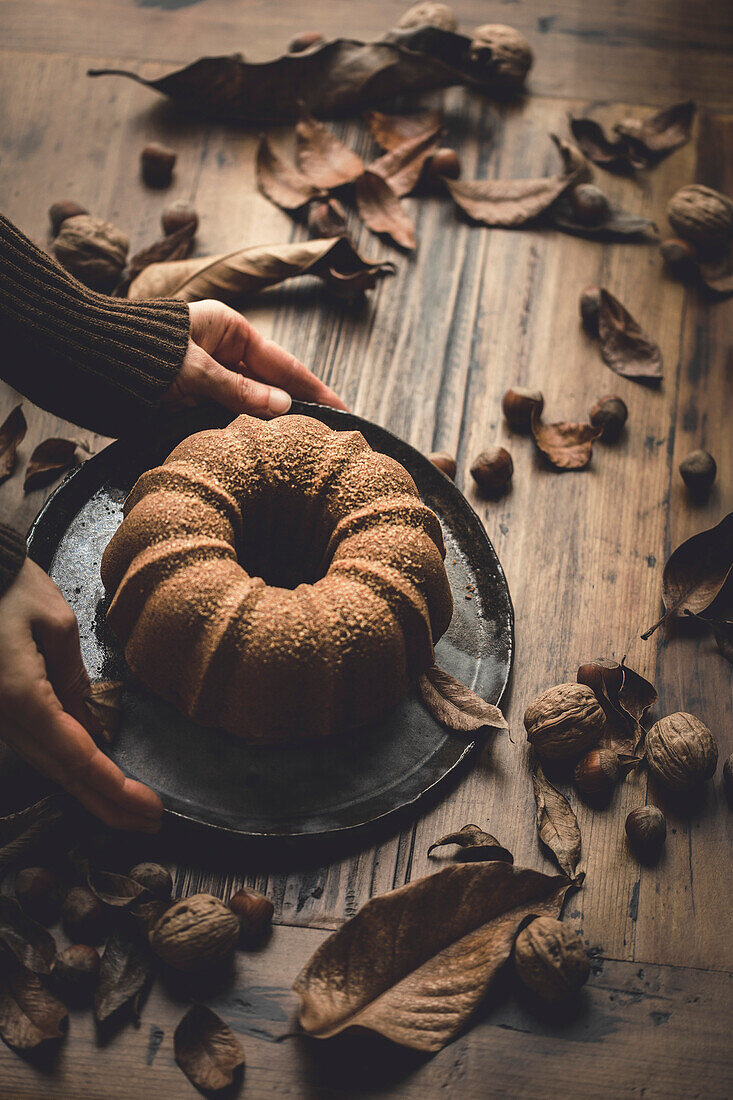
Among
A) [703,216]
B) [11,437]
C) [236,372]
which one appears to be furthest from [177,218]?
[703,216]

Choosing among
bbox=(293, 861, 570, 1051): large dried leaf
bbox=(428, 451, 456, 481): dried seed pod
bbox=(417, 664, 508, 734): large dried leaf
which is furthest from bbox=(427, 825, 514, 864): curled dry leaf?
bbox=(428, 451, 456, 481): dried seed pod

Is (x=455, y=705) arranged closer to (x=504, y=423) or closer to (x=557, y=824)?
(x=557, y=824)

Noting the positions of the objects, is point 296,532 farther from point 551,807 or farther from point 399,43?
point 399,43

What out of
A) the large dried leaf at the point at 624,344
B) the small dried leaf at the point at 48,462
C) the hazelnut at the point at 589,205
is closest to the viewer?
the small dried leaf at the point at 48,462


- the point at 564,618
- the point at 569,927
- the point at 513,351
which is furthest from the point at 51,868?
the point at 513,351

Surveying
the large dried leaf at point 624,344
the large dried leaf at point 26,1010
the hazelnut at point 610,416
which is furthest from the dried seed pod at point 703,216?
the large dried leaf at point 26,1010

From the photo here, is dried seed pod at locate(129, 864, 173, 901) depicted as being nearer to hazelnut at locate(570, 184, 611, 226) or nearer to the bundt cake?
the bundt cake

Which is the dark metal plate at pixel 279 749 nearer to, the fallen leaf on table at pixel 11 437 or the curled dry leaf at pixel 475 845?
the curled dry leaf at pixel 475 845
